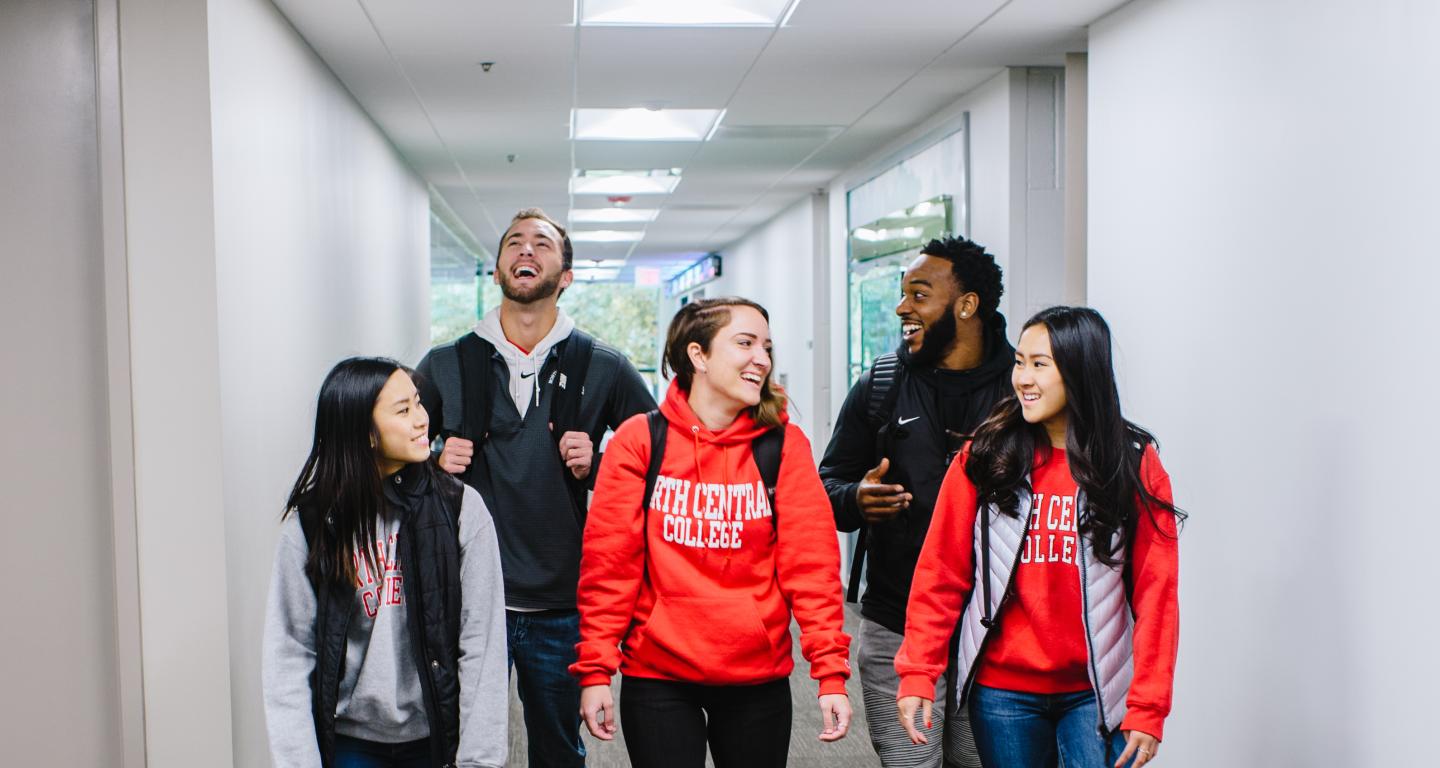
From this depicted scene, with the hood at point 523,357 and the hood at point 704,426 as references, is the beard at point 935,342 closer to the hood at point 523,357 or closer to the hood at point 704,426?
the hood at point 704,426

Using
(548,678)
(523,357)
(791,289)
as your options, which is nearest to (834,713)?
(548,678)

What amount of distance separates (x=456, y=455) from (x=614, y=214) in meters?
8.93

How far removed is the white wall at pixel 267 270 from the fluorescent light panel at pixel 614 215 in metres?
5.54

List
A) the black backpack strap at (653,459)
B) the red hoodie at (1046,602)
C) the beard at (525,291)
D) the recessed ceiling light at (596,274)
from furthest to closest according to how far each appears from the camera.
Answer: the recessed ceiling light at (596,274) < the beard at (525,291) < the black backpack strap at (653,459) < the red hoodie at (1046,602)

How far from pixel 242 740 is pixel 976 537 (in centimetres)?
216

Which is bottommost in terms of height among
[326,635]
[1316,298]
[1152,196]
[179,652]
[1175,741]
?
[1175,741]

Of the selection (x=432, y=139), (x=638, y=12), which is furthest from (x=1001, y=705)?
(x=432, y=139)

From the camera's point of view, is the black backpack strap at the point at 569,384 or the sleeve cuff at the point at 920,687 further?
the black backpack strap at the point at 569,384

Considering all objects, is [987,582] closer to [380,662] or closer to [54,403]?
[380,662]

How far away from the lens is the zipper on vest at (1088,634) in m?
2.47

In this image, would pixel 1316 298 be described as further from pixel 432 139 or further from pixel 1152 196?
pixel 432 139

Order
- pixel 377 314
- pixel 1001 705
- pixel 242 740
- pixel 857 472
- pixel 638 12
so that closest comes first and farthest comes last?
pixel 1001 705 → pixel 857 472 → pixel 242 740 → pixel 638 12 → pixel 377 314

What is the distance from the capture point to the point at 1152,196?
4.21 meters

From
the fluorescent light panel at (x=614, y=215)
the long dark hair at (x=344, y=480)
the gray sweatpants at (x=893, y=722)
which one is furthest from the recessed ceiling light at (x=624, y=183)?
the long dark hair at (x=344, y=480)
